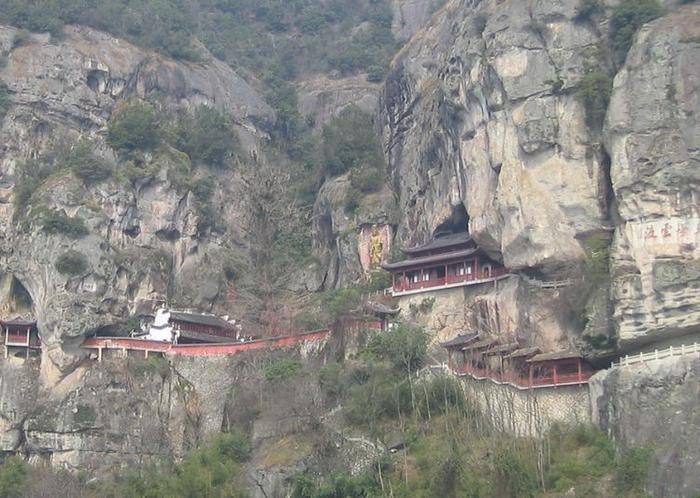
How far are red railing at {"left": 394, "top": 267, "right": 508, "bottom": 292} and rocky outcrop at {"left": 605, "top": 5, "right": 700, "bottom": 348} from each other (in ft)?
22.5

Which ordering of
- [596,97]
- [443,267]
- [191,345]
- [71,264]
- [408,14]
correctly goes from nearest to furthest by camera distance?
[596,97] → [443,267] → [191,345] → [71,264] → [408,14]

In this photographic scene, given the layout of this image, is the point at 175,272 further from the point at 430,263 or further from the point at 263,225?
the point at 430,263

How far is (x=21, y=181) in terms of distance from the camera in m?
56.2

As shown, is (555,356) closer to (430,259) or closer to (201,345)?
(430,259)

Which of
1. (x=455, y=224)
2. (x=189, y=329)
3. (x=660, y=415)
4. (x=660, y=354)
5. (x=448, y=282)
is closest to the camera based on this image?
(x=660, y=415)

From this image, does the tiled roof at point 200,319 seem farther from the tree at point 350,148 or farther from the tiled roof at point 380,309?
A: the tree at point 350,148

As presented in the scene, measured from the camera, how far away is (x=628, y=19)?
1709 inches

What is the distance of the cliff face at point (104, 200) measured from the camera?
5084 centimetres

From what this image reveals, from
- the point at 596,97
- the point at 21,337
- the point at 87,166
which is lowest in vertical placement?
the point at 21,337

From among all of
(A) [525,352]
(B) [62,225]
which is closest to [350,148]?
(B) [62,225]

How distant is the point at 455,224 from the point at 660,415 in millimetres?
15906

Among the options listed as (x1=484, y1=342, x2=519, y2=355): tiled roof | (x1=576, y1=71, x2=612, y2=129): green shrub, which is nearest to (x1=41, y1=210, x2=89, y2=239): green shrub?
(x1=484, y1=342, x2=519, y2=355): tiled roof

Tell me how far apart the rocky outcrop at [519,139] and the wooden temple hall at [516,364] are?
3595 millimetres

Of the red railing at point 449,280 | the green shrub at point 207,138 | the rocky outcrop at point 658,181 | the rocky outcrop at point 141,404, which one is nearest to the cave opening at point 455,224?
the red railing at point 449,280
